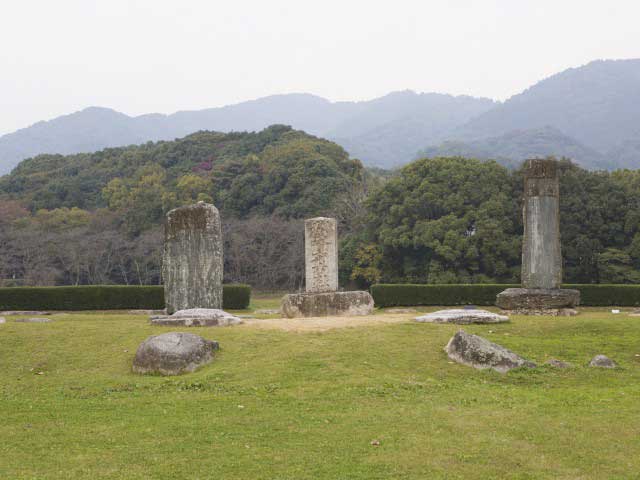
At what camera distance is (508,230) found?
121 feet

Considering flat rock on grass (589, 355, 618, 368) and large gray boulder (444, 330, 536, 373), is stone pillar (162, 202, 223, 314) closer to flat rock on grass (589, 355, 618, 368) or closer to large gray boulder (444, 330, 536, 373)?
large gray boulder (444, 330, 536, 373)

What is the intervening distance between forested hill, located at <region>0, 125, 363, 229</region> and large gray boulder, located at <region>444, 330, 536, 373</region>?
38.9m

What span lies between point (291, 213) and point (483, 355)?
39890 millimetres

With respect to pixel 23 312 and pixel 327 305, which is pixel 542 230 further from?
pixel 23 312

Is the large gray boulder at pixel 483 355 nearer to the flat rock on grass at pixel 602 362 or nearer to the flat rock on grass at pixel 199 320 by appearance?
the flat rock on grass at pixel 602 362

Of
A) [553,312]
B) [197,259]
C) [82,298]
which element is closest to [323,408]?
[197,259]

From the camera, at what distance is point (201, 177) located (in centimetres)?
5688

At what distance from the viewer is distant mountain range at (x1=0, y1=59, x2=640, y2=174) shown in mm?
119819

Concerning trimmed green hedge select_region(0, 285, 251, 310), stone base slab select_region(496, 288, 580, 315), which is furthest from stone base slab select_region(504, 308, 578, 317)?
trimmed green hedge select_region(0, 285, 251, 310)

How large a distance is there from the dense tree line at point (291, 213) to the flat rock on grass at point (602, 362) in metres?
23.5

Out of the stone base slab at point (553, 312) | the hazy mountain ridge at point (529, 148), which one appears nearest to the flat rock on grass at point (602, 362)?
the stone base slab at point (553, 312)

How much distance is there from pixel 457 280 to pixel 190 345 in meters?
25.2

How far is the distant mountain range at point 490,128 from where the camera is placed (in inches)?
4717

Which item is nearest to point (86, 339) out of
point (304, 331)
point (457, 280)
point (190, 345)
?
point (190, 345)
